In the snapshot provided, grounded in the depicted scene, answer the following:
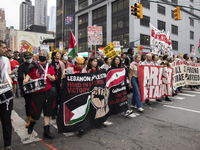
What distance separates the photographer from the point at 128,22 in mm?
29656

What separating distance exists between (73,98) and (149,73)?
3.50 metres

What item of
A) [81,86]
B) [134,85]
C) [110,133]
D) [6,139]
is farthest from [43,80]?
[134,85]

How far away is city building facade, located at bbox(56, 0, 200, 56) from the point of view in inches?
1161

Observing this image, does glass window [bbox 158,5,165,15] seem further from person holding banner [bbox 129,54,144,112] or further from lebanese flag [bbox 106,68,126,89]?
lebanese flag [bbox 106,68,126,89]

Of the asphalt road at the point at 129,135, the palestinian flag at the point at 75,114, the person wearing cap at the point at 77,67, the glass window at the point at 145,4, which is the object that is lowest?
the asphalt road at the point at 129,135

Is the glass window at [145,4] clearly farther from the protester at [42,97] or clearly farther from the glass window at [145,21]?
the protester at [42,97]

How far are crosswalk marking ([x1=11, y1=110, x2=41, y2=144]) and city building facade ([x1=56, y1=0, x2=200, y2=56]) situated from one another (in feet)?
72.5

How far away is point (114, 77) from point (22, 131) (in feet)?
9.37

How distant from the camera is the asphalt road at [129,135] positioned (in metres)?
3.12

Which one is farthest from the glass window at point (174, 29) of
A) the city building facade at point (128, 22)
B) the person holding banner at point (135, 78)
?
the person holding banner at point (135, 78)

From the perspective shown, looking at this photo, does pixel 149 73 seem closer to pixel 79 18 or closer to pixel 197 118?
pixel 197 118

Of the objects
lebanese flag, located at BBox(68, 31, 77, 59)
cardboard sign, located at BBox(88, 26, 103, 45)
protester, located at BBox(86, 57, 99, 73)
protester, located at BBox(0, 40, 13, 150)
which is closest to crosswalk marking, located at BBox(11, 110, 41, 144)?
protester, located at BBox(0, 40, 13, 150)

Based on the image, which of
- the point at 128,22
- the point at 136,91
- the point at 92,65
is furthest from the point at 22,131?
the point at 128,22

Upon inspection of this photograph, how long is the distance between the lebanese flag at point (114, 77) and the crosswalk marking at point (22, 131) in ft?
7.47
